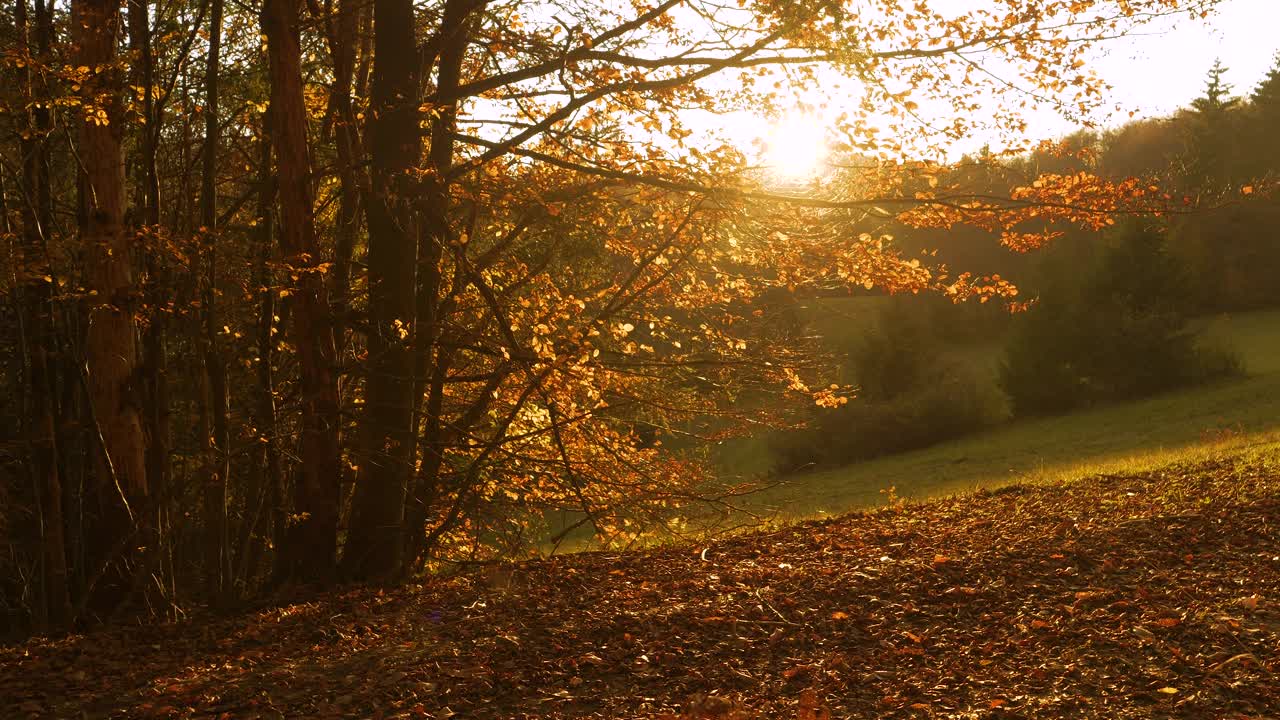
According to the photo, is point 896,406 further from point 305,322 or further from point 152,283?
point 152,283

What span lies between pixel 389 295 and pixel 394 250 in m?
0.38

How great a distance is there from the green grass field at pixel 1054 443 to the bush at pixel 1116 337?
0.76 m

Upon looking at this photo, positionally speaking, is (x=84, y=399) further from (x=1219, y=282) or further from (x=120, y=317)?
(x=1219, y=282)

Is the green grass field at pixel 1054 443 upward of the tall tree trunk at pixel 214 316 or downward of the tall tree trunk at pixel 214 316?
downward

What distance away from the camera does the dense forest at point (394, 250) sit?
22.4ft

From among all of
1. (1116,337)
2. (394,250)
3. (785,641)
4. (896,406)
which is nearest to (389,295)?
(394,250)

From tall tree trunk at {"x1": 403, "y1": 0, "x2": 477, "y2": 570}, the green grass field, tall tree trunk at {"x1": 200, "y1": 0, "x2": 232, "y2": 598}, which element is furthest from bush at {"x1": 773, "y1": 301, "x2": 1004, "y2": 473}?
tall tree trunk at {"x1": 200, "y1": 0, "x2": 232, "y2": 598}

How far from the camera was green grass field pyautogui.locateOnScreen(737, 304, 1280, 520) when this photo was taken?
65.8ft

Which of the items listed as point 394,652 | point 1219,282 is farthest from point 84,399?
point 1219,282

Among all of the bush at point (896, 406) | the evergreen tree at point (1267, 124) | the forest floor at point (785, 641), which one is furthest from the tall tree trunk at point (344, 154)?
the evergreen tree at point (1267, 124)

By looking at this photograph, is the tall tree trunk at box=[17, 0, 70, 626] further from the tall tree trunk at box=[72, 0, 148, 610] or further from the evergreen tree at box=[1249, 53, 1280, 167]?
the evergreen tree at box=[1249, 53, 1280, 167]

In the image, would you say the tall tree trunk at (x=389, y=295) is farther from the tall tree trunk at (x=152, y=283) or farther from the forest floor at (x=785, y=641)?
the tall tree trunk at (x=152, y=283)

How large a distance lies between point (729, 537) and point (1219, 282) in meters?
36.9

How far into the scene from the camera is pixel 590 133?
8023 mm
